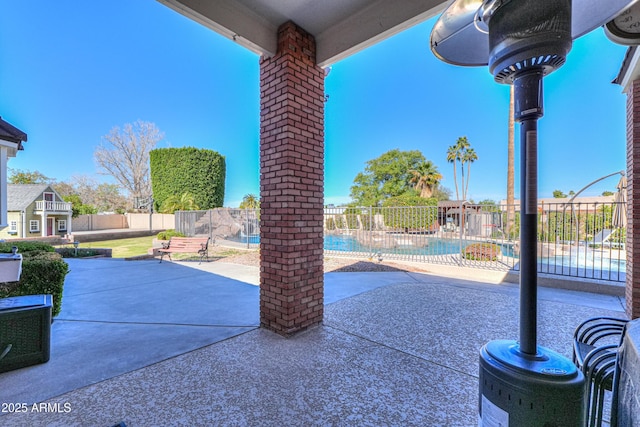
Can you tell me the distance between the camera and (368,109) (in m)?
33.8

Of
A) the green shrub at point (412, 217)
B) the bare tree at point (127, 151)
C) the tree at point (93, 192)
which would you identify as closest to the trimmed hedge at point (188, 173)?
the bare tree at point (127, 151)

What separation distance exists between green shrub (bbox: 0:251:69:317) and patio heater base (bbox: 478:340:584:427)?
463cm

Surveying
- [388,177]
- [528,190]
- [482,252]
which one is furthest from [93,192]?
[528,190]

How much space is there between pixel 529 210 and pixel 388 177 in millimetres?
33591

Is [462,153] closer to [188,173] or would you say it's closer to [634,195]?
[188,173]

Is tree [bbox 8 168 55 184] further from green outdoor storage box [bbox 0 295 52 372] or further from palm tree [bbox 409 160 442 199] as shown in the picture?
palm tree [bbox 409 160 442 199]

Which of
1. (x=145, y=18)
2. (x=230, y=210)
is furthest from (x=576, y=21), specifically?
(x=145, y=18)

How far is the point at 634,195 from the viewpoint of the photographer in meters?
3.36

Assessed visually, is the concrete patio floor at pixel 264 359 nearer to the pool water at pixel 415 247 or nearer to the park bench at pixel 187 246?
the pool water at pixel 415 247

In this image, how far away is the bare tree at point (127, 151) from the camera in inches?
1007

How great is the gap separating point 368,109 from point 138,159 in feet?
82.7

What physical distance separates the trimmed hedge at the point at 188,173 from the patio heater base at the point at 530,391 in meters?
24.8

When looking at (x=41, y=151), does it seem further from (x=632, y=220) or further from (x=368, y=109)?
(x=632, y=220)

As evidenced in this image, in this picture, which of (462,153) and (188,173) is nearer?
(188,173)
